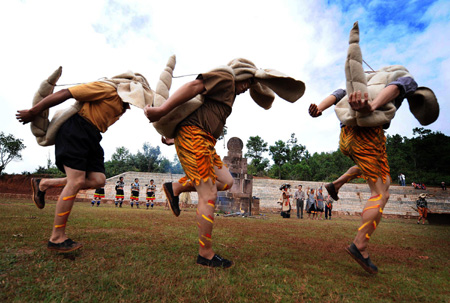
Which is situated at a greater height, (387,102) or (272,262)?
(387,102)

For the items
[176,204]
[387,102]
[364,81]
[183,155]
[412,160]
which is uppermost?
[412,160]

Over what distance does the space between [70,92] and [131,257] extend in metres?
1.69

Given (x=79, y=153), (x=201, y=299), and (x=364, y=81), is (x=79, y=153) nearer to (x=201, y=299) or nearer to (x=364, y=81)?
(x=201, y=299)

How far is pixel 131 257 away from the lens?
234cm

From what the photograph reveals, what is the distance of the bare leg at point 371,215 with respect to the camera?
7.79ft

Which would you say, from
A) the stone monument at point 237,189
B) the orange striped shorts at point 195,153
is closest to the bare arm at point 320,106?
the orange striped shorts at point 195,153

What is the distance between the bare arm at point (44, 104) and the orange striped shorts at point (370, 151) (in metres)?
2.92

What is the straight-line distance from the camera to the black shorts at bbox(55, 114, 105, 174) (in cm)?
249

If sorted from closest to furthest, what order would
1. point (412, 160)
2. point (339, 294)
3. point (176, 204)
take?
point (339, 294)
point (176, 204)
point (412, 160)

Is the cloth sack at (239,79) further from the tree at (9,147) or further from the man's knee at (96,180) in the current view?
the tree at (9,147)

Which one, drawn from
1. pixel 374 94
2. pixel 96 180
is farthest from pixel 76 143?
pixel 374 94

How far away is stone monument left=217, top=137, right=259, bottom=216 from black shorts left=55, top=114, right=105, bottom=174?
30.6 feet

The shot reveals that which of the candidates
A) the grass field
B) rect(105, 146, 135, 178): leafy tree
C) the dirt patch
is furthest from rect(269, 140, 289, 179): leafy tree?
the grass field

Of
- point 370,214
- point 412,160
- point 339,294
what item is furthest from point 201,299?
point 412,160
